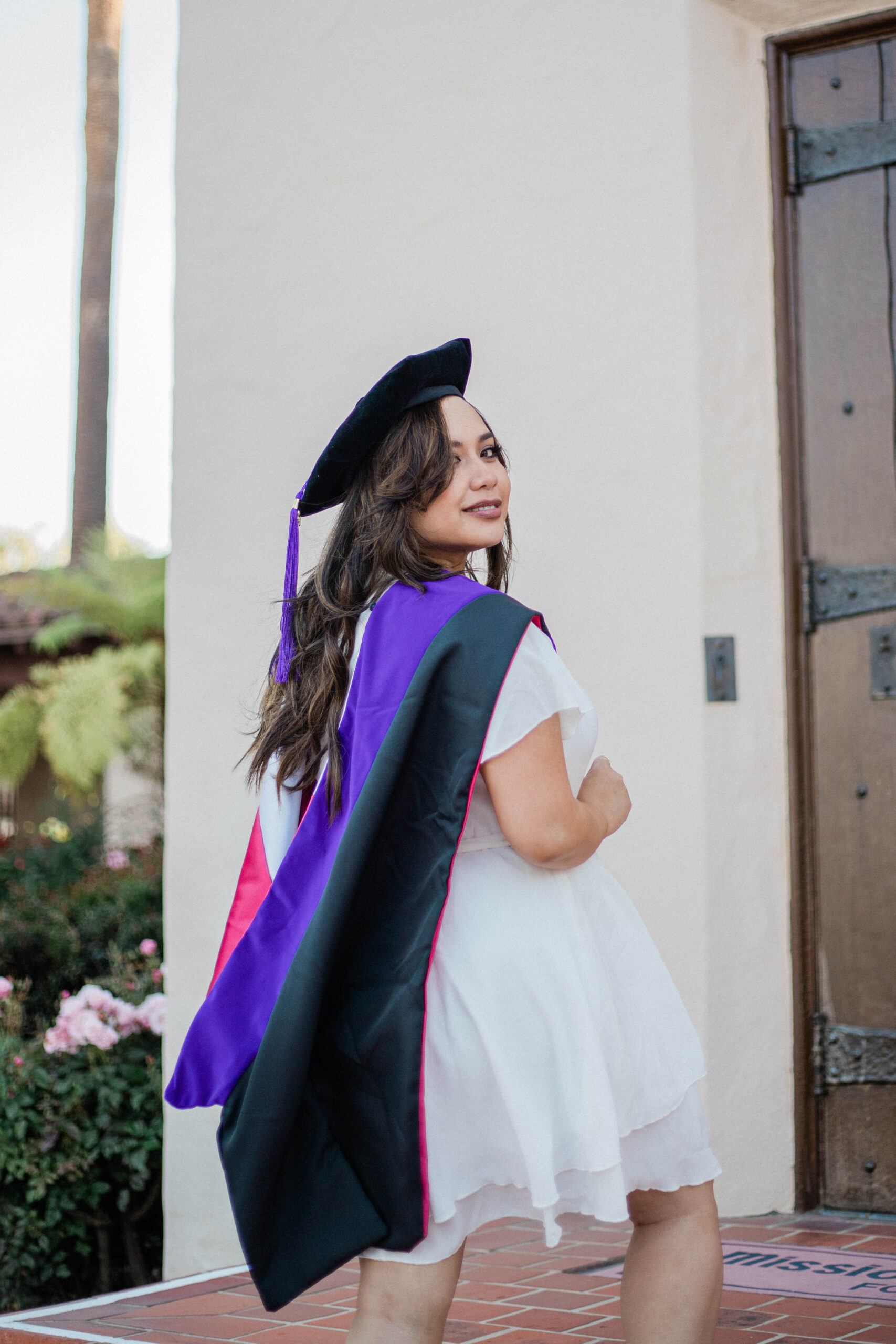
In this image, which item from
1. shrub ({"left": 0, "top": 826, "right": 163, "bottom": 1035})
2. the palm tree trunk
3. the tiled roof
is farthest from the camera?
the palm tree trunk

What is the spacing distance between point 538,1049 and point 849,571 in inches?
88.6

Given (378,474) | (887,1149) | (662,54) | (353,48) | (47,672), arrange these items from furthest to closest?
(47,672), (353,48), (662,54), (887,1149), (378,474)

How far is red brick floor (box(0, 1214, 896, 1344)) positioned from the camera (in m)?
2.61

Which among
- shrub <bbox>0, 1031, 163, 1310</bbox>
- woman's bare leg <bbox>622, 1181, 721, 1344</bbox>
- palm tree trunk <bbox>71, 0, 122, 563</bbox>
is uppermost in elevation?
palm tree trunk <bbox>71, 0, 122, 563</bbox>

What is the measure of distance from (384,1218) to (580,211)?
9.61 feet

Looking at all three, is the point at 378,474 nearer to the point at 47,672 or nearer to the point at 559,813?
the point at 559,813

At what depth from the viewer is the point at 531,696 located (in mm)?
1700

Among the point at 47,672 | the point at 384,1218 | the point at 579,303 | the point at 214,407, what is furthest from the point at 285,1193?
the point at 47,672

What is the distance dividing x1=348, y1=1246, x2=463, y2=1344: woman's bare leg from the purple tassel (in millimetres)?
793

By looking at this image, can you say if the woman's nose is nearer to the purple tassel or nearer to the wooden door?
the purple tassel

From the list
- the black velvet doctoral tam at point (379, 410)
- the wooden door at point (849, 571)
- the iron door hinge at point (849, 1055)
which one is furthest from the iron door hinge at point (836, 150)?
the iron door hinge at point (849, 1055)

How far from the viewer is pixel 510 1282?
3.04 m

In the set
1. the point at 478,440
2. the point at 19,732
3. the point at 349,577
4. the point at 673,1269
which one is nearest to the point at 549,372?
the point at 478,440

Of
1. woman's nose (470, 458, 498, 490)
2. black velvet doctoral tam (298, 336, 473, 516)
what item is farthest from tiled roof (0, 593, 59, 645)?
woman's nose (470, 458, 498, 490)
